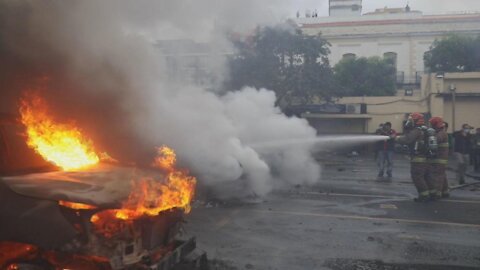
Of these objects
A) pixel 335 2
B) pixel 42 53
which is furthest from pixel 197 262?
pixel 335 2

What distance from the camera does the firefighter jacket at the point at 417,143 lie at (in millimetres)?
9688

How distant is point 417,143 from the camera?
9.68 meters

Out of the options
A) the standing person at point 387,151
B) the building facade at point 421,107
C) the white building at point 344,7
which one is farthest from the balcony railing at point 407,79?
the standing person at point 387,151

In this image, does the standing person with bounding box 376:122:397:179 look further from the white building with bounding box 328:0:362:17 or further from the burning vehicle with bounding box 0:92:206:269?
the white building with bounding box 328:0:362:17

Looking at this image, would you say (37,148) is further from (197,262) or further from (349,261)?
(349,261)

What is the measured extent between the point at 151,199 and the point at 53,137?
2.67 meters

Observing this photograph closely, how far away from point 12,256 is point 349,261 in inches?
152

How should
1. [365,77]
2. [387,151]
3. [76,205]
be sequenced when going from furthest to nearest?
[365,77], [387,151], [76,205]

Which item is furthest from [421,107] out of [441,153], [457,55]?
[441,153]

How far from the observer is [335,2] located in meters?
41.8

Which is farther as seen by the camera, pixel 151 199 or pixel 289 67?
pixel 289 67

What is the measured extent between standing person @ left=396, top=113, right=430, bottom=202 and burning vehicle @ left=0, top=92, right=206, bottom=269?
648 centimetres

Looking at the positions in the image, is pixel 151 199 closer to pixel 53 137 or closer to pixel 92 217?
pixel 92 217

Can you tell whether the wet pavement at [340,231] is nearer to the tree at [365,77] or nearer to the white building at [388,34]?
the tree at [365,77]
